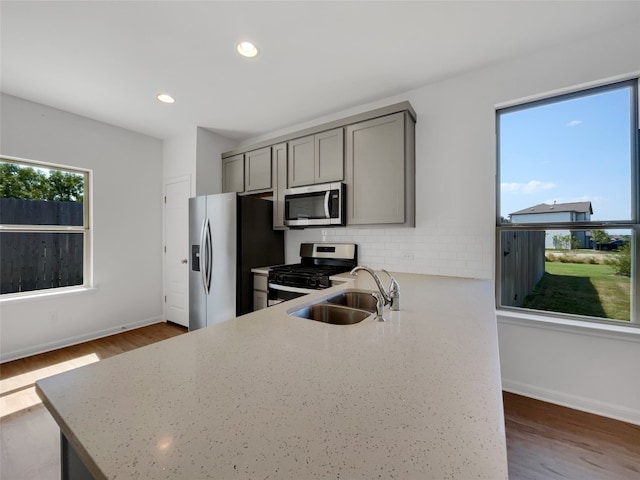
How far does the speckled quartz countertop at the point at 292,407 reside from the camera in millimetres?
426

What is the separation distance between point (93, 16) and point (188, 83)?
0.81 meters

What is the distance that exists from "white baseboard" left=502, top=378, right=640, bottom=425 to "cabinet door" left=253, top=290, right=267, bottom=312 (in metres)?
2.35

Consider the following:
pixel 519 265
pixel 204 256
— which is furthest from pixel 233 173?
pixel 519 265

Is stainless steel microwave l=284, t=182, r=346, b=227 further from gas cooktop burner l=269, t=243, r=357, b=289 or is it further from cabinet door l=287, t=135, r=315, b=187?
gas cooktop burner l=269, t=243, r=357, b=289

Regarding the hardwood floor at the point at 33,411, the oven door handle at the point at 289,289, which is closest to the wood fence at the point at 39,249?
the hardwood floor at the point at 33,411

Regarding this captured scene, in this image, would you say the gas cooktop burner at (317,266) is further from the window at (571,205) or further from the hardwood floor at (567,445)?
the hardwood floor at (567,445)

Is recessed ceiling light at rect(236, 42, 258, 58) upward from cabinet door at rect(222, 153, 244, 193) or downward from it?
upward

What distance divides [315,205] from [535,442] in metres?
2.47

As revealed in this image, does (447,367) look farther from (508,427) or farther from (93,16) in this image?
(93,16)

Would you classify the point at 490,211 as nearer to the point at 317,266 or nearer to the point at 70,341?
the point at 317,266

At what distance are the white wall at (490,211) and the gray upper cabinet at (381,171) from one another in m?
0.22

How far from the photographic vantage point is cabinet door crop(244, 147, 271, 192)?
327 centimetres

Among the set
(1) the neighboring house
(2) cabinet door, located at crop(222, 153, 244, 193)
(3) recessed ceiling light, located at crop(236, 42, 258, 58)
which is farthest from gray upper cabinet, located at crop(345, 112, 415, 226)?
(2) cabinet door, located at crop(222, 153, 244, 193)

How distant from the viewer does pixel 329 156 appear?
279cm
